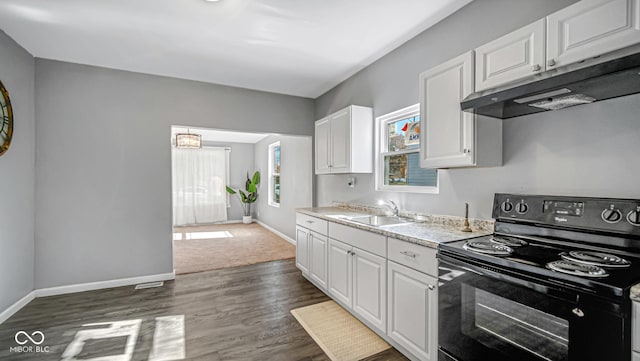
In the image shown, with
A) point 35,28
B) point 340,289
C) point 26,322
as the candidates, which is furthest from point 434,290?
point 35,28

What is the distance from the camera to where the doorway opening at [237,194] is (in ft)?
17.0

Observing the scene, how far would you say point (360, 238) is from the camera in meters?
2.45

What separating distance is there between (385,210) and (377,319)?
4.02ft

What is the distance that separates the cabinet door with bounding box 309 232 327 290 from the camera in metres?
3.05

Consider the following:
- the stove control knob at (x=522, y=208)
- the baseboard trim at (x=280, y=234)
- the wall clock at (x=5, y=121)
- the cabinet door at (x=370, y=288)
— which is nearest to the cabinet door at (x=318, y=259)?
the cabinet door at (x=370, y=288)

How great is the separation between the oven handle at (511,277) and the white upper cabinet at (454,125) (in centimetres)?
72

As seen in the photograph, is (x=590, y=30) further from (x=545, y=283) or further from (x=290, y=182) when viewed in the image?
(x=290, y=182)

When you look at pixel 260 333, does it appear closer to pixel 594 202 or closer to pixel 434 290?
pixel 434 290

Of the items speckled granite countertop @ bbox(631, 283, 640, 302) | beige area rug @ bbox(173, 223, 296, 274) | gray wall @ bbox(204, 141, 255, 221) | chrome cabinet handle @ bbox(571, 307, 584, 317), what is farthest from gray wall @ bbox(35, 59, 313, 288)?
gray wall @ bbox(204, 141, 255, 221)

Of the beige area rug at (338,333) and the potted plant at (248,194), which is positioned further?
the potted plant at (248,194)

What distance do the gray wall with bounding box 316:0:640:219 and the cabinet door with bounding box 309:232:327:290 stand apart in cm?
92

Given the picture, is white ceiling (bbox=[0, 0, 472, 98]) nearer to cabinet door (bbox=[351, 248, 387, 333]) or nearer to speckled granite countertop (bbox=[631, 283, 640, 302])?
cabinet door (bbox=[351, 248, 387, 333])

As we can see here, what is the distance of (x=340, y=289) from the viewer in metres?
2.75

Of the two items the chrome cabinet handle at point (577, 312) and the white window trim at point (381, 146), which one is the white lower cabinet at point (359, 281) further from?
the chrome cabinet handle at point (577, 312)
